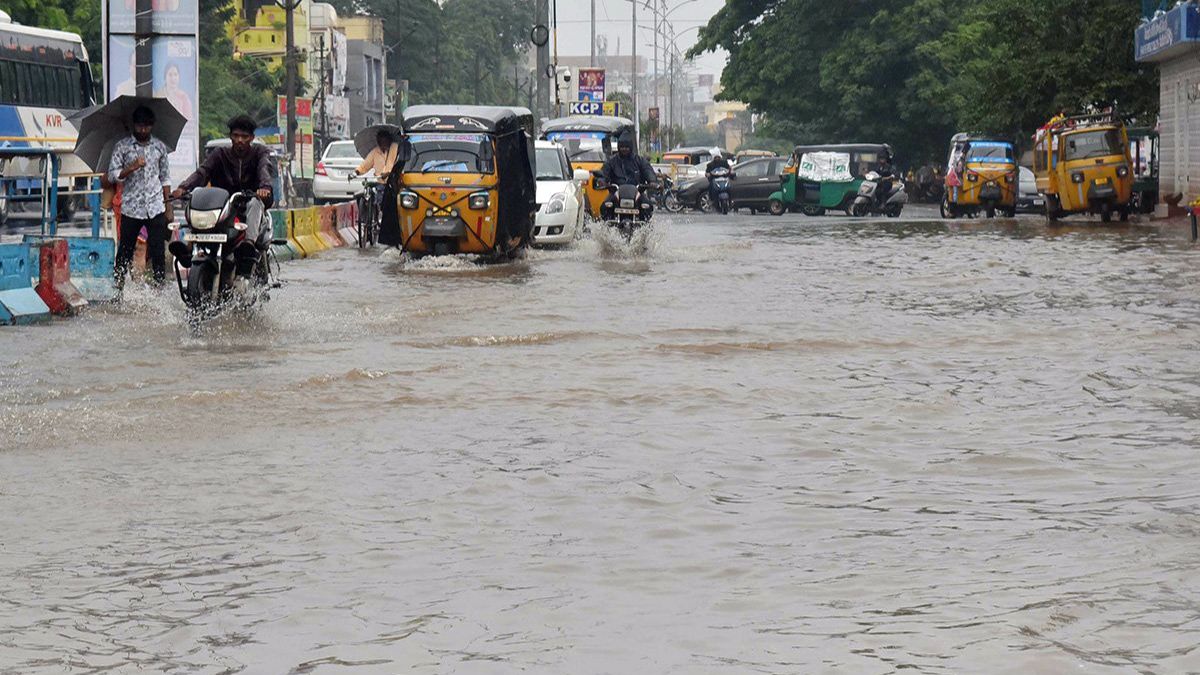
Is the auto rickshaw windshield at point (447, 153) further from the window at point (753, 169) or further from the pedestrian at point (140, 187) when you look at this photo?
the window at point (753, 169)

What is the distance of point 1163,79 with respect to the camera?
42781mm

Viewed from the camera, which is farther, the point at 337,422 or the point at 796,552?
the point at 337,422

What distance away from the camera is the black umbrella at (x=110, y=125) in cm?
1669

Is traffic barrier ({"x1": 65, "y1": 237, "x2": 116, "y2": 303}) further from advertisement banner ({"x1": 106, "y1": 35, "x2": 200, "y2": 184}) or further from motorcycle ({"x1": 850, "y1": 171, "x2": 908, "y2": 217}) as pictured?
motorcycle ({"x1": 850, "y1": 171, "x2": 908, "y2": 217})

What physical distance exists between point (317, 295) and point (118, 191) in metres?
2.49

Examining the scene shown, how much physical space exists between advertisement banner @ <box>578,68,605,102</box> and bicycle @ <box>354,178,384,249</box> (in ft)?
160

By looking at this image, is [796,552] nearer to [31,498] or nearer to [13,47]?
[31,498]

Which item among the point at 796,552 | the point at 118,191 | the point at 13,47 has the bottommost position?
the point at 796,552

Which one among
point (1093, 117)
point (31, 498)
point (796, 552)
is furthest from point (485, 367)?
point (1093, 117)

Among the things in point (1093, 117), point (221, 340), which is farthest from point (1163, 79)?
point (221, 340)

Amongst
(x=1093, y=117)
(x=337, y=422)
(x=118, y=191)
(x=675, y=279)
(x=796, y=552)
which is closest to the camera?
(x=796, y=552)

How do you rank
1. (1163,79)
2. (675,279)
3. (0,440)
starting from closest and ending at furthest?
(0,440) → (675,279) → (1163,79)

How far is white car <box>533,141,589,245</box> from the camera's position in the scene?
89.7ft

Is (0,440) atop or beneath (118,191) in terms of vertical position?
beneath
